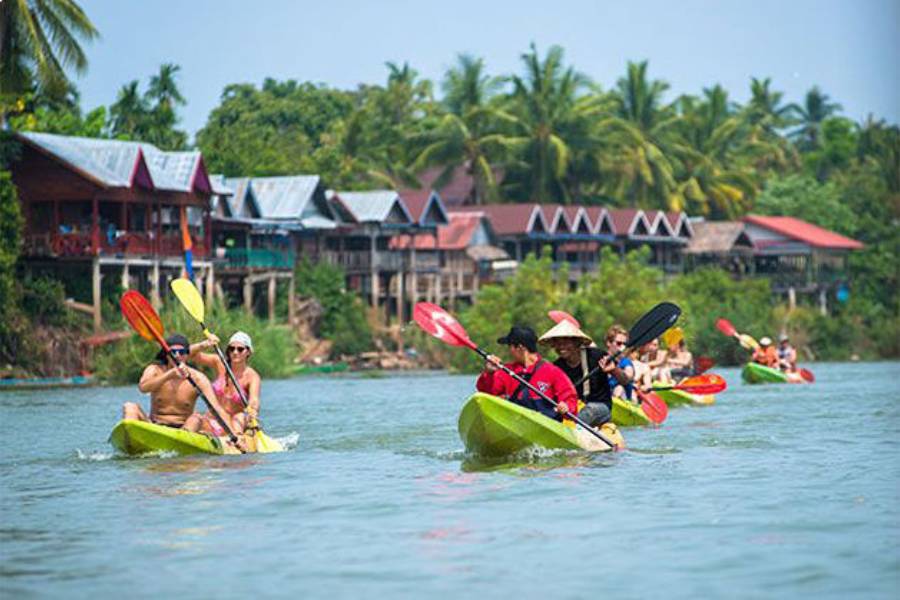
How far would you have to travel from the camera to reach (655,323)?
16734 mm

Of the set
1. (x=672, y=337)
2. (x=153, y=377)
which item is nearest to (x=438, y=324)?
(x=153, y=377)

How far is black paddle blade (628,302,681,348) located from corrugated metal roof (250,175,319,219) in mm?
34249

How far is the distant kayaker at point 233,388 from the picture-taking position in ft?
50.8

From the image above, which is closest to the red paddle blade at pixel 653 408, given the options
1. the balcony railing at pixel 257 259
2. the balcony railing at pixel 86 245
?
the balcony railing at pixel 86 245

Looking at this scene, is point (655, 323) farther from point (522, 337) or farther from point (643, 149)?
point (643, 149)

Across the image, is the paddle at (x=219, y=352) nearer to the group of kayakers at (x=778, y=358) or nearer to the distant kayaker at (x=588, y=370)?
the distant kayaker at (x=588, y=370)

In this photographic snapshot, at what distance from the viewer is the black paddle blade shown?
16703mm

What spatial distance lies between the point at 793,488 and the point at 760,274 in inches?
2166

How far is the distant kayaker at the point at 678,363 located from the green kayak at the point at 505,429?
37.1ft

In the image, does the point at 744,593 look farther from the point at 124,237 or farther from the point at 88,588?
the point at 124,237

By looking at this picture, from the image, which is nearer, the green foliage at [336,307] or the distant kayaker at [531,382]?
the distant kayaker at [531,382]

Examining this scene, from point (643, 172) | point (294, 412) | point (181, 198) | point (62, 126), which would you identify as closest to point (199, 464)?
point (294, 412)

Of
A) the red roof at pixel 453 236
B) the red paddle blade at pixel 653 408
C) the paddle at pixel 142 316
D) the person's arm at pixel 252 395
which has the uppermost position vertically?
the red roof at pixel 453 236

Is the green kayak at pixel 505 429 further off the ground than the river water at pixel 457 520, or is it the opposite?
the green kayak at pixel 505 429
